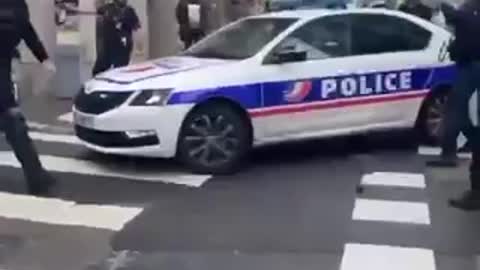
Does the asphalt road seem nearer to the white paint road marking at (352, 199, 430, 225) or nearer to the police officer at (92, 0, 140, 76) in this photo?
the white paint road marking at (352, 199, 430, 225)


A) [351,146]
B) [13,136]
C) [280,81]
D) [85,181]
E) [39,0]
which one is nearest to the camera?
[13,136]

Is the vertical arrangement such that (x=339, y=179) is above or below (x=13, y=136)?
below

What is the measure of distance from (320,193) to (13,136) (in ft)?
9.20

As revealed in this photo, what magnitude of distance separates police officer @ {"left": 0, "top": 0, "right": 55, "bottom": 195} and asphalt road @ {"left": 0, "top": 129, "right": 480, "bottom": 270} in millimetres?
365

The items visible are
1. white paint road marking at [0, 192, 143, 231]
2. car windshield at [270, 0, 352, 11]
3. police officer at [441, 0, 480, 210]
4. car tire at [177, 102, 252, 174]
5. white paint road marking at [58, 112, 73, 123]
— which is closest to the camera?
white paint road marking at [0, 192, 143, 231]

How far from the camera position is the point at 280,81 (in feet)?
36.6

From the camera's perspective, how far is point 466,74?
9.78 m

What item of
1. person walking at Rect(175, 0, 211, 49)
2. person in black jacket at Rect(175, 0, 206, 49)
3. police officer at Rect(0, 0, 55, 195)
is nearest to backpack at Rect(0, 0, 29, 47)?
police officer at Rect(0, 0, 55, 195)

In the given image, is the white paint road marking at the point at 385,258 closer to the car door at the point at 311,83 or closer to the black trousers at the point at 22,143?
the black trousers at the point at 22,143

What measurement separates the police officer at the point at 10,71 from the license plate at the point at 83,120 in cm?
129

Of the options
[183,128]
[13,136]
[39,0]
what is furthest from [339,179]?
[39,0]

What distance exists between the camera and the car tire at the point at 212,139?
10742 mm

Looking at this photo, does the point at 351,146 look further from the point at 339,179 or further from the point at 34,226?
the point at 34,226

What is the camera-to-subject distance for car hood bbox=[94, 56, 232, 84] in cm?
1095
